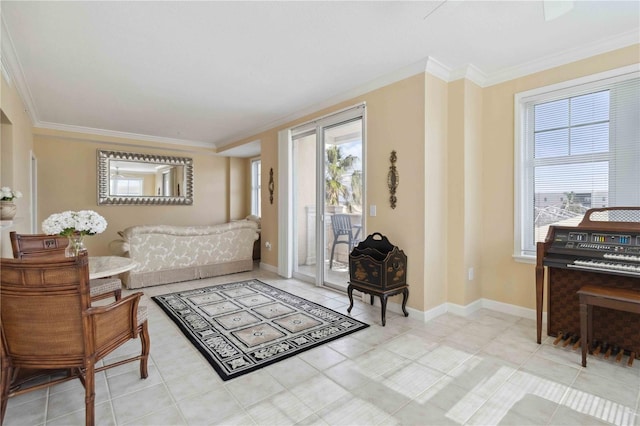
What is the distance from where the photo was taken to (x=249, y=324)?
121 inches

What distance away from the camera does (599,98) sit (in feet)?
9.30

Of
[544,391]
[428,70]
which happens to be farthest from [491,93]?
[544,391]

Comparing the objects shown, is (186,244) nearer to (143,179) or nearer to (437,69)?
(143,179)

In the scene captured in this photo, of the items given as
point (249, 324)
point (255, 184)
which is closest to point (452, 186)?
point (249, 324)

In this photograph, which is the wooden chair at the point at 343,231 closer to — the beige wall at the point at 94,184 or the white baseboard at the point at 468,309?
the white baseboard at the point at 468,309

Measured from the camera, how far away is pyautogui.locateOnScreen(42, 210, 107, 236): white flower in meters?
2.35

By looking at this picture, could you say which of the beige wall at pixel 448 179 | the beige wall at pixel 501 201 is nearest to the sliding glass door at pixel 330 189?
the beige wall at pixel 448 179

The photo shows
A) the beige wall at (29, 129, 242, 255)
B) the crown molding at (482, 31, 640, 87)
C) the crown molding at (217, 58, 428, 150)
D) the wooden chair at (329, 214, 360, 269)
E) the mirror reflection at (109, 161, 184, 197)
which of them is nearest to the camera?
the crown molding at (482, 31, 640, 87)

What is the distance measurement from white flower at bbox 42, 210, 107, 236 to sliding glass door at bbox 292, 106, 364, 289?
256 centimetres

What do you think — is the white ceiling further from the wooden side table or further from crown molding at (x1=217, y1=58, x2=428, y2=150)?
the wooden side table

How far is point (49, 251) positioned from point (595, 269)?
4524 mm

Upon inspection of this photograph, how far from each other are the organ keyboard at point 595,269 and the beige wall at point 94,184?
6.32 metres

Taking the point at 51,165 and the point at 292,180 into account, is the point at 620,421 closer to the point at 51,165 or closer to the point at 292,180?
the point at 292,180

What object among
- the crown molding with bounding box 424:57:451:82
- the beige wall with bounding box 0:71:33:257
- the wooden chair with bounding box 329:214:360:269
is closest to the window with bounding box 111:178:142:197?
the beige wall with bounding box 0:71:33:257
